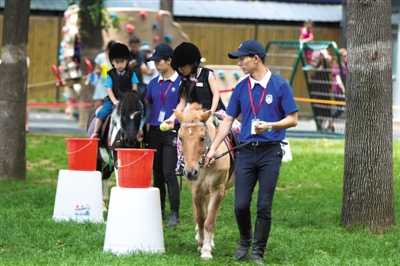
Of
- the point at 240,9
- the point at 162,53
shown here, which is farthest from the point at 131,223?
the point at 240,9

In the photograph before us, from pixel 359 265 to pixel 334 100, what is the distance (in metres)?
13.4

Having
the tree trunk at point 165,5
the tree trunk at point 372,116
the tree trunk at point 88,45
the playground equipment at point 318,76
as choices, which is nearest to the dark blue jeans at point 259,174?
A: the tree trunk at point 372,116

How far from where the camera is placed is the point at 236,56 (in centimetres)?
749

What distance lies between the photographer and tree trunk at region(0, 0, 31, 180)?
12656 mm

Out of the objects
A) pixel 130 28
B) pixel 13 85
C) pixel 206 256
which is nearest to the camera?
pixel 206 256

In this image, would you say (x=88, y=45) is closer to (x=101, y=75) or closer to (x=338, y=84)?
(x=101, y=75)

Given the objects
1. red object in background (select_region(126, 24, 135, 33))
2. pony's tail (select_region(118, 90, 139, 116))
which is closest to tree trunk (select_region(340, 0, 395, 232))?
pony's tail (select_region(118, 90, 139, 116))

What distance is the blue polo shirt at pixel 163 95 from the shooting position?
962cm

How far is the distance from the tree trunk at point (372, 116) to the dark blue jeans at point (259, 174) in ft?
6.34

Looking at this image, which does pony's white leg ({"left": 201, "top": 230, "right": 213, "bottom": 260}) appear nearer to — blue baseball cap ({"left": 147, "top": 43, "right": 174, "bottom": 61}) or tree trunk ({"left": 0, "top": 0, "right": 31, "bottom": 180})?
blue baseball cap ({"left": 147, "top": 43, "right": 174, "bottom": 61})

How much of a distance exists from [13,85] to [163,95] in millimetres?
3956

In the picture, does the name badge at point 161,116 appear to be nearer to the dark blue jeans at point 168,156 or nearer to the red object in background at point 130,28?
the dark blue jeans at point 168,156

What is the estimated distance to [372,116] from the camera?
29.9 feet

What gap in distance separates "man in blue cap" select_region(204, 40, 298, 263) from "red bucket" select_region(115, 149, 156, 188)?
0.67m
